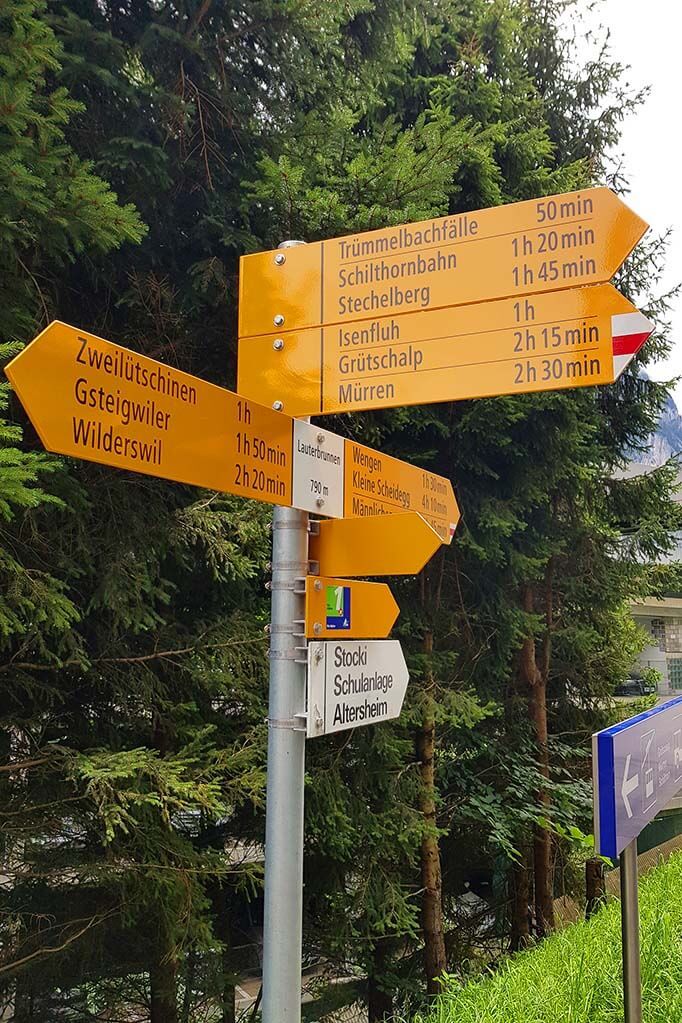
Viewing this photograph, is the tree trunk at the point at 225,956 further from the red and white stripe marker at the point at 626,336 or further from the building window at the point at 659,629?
the building window at the point at 659,629

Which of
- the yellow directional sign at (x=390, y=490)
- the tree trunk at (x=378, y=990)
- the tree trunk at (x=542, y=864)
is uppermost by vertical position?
the yellow directional sign at (x=390, y=490)

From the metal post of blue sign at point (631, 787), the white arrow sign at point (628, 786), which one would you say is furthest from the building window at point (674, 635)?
the white arrow sign at point (628, 786)

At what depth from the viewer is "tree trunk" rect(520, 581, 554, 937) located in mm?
9461

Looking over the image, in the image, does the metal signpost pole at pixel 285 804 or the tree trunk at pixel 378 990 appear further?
the tree trunk at pixel 378 990

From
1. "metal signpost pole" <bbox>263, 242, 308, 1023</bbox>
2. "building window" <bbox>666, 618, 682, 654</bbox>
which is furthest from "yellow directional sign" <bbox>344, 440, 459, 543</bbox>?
"building window" <bbox>666, 618, 682, 654</bbox>

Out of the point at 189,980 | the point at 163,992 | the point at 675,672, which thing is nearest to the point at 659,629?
the point at 675,672

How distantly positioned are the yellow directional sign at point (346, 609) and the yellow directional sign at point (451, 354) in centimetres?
52

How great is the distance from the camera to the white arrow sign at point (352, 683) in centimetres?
221

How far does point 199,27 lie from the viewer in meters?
4.72

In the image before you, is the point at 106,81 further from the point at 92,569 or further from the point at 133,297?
the point at 92,569

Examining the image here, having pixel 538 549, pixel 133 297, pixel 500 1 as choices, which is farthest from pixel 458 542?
pixel 500 1

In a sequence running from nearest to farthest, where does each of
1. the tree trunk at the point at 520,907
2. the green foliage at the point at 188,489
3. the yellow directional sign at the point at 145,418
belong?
1. the yellow directional sign at the point at 145,418
2. the green foliage at the point at 188,489
3. the tree trunk at the point at 520,907

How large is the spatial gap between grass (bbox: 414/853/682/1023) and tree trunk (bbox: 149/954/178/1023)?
7.15 ft

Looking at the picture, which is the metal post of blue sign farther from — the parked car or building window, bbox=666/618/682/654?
building window, bbox=666/618/682/654
